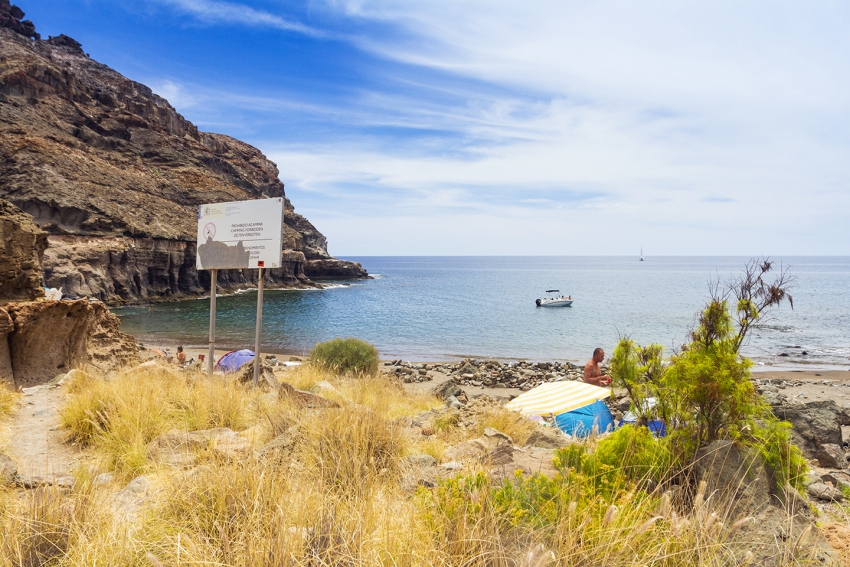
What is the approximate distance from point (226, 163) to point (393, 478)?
92088mm

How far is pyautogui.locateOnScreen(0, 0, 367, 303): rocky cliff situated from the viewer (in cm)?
4666

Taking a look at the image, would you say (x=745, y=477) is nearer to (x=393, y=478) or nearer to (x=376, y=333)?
(x=393, y=478)

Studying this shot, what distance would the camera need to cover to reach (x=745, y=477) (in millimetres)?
3229

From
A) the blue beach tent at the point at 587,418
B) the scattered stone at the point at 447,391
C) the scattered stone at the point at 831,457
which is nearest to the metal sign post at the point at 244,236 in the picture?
the blue beach tent at the point at 587,418

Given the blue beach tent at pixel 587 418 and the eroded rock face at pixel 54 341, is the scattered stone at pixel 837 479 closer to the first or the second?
the blue beach tent at pixel 587 418

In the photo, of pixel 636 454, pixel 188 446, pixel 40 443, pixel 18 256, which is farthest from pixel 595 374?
pixel 18 256

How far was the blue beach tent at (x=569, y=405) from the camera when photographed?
8125 millimetres

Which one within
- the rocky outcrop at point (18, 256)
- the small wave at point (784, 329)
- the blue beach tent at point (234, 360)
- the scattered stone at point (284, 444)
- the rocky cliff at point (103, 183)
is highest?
the rocky cliff at point (103, 183)

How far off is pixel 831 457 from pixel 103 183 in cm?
6169

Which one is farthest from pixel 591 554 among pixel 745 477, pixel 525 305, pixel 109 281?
pixel 525 305

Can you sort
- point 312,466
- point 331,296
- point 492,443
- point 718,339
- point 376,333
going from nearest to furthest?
point 312,466, point 718,339, point 492,443, point 376,333, point 331,296

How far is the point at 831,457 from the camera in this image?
736cm

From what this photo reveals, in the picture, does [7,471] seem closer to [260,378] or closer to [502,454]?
[502,454]

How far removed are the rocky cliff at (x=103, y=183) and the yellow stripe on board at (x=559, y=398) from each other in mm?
40154
